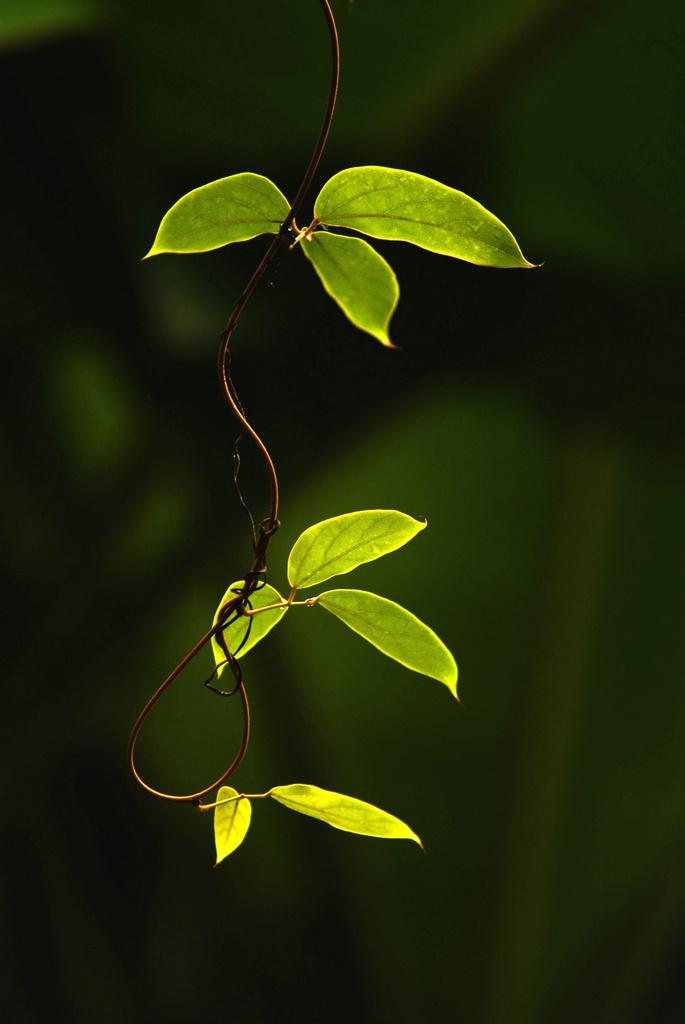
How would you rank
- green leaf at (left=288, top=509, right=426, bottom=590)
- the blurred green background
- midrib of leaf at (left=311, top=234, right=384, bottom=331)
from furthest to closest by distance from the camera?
the blurred green background
green leaf at (left=288, top=509, right=426, bottom=590)
midrib of leaf at (left=311, top=234, right=384, bottom=331)

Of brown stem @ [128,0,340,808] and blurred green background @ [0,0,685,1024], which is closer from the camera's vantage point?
brown stem @ [128,0,340,808]

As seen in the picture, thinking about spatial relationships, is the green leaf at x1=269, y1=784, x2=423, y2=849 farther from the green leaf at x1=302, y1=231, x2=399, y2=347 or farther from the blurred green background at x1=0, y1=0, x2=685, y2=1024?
the blurred green background at x1=0, y1=0, x2=685, y2=1024

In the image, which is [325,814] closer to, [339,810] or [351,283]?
[339,810]

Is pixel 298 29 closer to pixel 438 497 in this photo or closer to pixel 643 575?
pixel 438 497

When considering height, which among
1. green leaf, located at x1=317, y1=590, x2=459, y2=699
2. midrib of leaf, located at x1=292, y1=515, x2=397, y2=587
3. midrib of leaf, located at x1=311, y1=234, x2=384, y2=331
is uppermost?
midrib of leaf, located at x1=311, y1=234, x2=384, y2=331

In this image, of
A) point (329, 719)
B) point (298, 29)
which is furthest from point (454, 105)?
point (329, 719)

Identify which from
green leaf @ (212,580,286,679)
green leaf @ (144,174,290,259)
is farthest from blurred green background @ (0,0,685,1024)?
green leaf @ (144,174,290,259)

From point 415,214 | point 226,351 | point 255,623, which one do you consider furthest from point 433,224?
point 255,623
